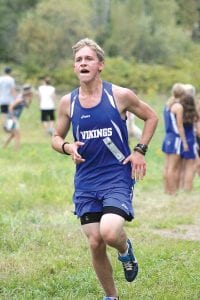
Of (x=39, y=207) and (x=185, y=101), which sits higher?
(x=185, y=101)

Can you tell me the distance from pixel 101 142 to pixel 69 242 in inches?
112

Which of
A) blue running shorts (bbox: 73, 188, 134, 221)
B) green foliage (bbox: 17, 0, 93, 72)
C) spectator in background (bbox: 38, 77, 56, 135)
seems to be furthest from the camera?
green foliage (bbox: 17, 0, 93, 72)

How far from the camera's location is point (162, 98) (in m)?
42.5

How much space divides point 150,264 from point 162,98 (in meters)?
35.3

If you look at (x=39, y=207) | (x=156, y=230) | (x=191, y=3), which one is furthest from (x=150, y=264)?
(x=191, y=3)

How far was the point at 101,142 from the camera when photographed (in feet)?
19.7

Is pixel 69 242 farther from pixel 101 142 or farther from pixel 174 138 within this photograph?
pixel 174 138

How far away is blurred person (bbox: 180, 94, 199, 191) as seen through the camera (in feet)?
41.8

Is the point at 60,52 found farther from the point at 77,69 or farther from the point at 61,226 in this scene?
the point at 77,69

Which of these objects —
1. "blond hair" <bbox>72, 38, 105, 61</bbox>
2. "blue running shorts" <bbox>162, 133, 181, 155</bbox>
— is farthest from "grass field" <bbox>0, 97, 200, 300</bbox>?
"blond hair" <bbox>72, 38, 105, 61</bbox>

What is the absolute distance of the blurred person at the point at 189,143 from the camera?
501 inches

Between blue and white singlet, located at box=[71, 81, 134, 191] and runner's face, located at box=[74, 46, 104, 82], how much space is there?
0.58ft

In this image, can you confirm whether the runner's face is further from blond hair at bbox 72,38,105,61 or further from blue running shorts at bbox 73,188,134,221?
blue running shorts at bbox 73,188,134,221

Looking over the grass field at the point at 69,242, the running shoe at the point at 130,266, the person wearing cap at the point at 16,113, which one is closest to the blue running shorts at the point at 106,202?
A: the running shoe at the point at 130,266
